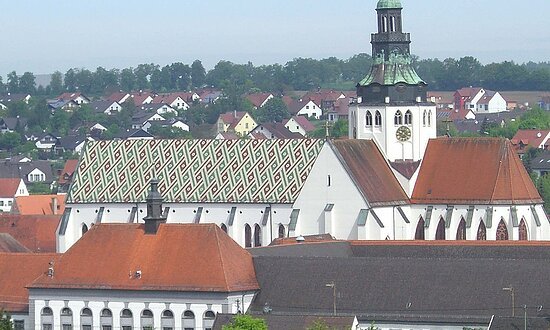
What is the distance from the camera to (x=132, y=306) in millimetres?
Answer: 101125

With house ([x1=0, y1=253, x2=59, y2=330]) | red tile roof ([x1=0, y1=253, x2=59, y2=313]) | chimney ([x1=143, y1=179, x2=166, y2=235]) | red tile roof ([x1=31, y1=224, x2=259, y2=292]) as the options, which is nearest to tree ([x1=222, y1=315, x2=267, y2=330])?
red tile roof ([x1=31, y1=224, x2=259, y2=292])

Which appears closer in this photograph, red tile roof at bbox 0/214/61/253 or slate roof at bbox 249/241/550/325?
slate roof at bbox 249/241/550/325

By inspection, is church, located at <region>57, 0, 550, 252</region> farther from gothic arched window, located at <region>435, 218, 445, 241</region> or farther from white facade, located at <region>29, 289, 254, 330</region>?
white facade, located at <region>29, 289, 254, 330</region>

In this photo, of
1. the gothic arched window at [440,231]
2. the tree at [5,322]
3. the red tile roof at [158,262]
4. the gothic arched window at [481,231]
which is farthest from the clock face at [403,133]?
the tree at [5,322]

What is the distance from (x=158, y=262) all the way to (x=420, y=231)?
74.8 feet

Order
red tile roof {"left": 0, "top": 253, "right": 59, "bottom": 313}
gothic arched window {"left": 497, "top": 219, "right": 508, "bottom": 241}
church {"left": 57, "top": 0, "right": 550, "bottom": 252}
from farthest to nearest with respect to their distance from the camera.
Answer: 1. church {"left": 57, "top": 0, "right": 550, "bottom": 252}
2. gothic arched window {"left": 497, "top": 219, "right": 508, "bottom": 241}
3. red tile roof {"left": 0, "top": 253, "right": 59, "bottom": 313}

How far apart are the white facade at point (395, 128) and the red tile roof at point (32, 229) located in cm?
2046

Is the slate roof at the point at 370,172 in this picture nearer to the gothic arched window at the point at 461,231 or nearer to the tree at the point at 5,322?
the gothic arched window at the point at 461,231

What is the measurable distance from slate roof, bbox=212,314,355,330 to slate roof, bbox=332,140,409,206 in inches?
1091

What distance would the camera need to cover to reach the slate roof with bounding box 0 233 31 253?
118 m

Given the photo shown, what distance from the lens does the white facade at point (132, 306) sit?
3910 inches

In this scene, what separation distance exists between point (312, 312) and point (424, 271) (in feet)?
16.7

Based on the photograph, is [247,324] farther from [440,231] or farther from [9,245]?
[440,231]

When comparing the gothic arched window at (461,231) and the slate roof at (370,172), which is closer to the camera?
the slate roof at (370,172)
